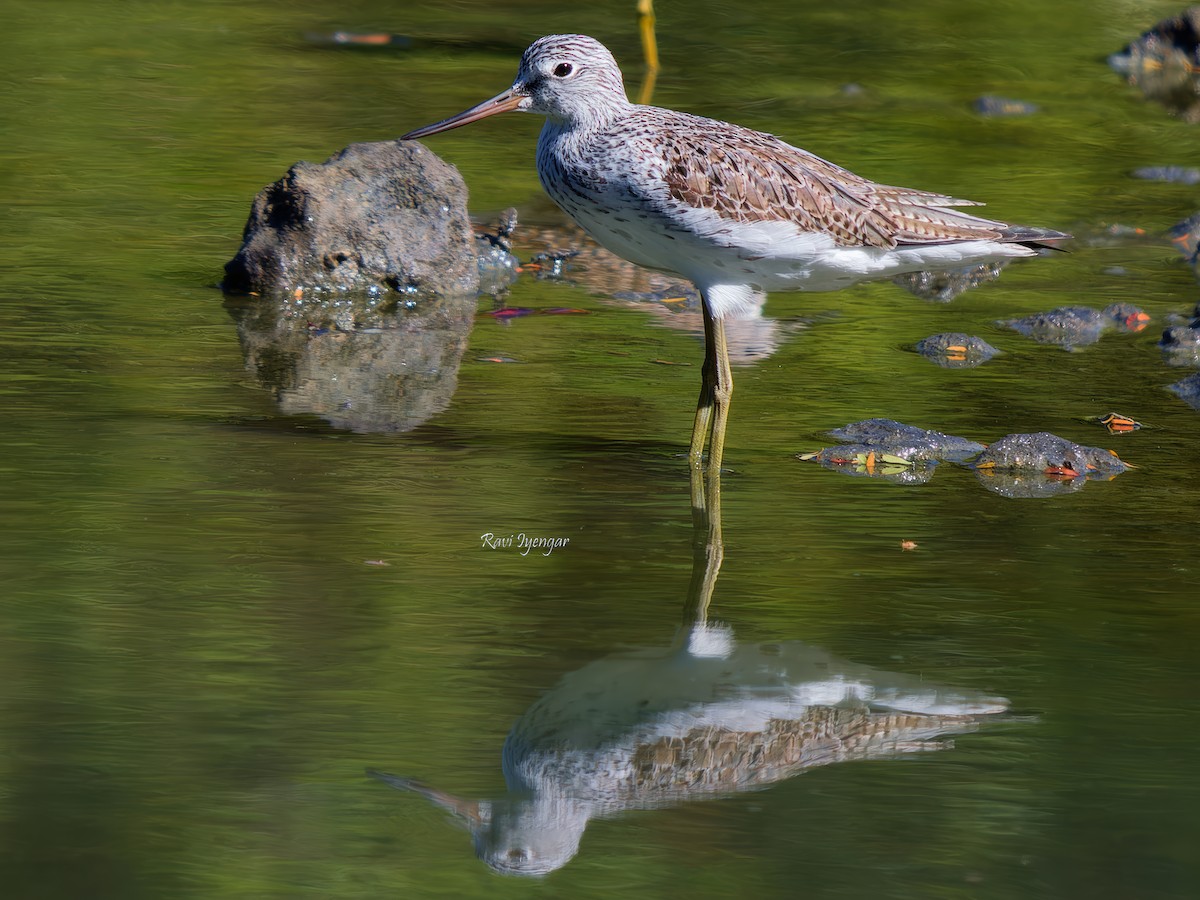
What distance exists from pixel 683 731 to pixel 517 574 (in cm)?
114

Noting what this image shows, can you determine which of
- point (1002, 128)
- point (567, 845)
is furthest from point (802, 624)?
point (1002, 128)

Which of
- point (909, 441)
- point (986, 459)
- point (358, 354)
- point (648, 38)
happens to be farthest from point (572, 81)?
point (648, 38)

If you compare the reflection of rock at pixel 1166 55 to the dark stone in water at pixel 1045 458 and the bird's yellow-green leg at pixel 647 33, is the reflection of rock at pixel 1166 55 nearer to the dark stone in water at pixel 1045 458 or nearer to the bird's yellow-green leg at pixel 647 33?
the bird's yellow-green leg at pixel 647 33

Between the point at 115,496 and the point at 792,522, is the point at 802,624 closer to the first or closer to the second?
the point at 792,522

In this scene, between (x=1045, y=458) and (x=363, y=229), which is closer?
(x=1045, y=458)

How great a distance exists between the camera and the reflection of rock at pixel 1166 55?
15.7m

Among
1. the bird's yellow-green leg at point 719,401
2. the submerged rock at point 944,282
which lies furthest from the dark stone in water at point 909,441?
the submerged rock at point 944,282

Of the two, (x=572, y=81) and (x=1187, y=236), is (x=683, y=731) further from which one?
(x=1187, y=236)

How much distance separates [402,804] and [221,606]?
1.32m

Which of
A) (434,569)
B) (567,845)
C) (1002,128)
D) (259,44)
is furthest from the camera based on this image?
(259,44)

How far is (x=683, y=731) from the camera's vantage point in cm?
475

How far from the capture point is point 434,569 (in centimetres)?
570

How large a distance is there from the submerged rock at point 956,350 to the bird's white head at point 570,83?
2.24 m

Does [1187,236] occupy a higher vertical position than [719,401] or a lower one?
lower
